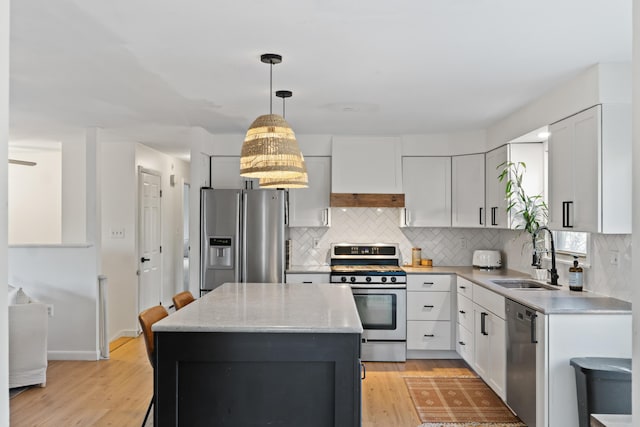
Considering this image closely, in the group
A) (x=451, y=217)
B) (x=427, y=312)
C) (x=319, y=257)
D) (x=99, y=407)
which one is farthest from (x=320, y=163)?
(x=99, y=407)

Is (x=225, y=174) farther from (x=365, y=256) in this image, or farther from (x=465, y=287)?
(x=465, y=287)

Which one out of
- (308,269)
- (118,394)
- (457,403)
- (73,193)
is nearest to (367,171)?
(308,269)

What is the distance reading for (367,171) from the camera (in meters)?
5.52

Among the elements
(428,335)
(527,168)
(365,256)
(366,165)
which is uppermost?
(366,165)

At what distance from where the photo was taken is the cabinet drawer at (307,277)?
5.16 metres

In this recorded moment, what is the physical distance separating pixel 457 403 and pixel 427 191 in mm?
2361

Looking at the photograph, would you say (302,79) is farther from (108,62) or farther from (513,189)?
(513,189)

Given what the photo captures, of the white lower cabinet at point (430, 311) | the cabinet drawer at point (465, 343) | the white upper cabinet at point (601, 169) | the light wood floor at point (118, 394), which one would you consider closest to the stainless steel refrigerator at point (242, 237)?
the light wood floor at point (118, 394)

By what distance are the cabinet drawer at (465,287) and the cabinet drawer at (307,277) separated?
1315mm

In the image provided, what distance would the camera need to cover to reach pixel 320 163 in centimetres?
557

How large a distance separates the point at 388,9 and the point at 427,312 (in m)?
3.57

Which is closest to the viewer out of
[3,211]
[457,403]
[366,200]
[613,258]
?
[3,211]

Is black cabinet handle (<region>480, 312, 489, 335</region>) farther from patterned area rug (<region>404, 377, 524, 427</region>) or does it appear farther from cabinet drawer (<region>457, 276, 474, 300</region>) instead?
patterned area rug (<region>404, 377, 524, 427</region>)

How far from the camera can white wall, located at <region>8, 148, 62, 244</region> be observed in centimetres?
654
